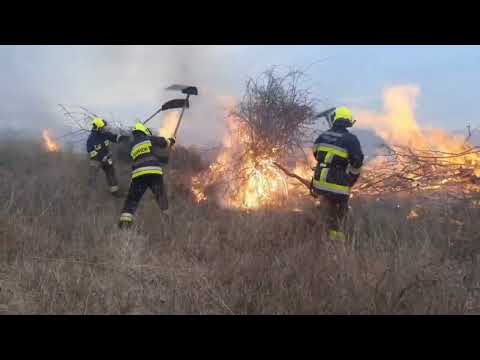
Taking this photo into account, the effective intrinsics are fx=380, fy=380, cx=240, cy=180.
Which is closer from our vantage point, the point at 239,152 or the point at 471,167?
the point at 471,167

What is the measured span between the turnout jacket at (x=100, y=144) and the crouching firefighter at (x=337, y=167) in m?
4.63

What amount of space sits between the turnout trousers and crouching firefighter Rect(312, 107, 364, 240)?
266 cm

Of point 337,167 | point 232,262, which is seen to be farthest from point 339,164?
point 232,262

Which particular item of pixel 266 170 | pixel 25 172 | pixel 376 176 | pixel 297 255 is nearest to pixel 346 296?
pixel 297 255

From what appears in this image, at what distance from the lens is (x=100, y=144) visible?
27.3 feet

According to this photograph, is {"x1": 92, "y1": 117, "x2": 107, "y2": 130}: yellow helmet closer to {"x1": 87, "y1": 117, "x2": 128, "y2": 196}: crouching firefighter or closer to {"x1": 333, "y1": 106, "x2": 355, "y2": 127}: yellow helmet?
{"x1": 87, "y1": 117, "x2": 128, "y2": 196}: crouching firefighter

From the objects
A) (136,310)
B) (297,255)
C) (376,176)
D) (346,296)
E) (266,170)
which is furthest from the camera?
(266,170)

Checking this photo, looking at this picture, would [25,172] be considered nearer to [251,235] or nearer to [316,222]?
[251,235]

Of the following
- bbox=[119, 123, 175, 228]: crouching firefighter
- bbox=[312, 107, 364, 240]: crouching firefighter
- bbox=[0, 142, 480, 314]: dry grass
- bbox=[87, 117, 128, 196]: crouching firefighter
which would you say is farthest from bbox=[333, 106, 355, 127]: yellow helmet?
bbox=[87, 117, 128, 196]: crouching firefighter

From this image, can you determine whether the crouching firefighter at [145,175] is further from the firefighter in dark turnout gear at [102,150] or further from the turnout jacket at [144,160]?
the firefighter in dark turnout gear at [102,150]

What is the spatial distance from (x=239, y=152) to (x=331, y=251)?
13.4 feet

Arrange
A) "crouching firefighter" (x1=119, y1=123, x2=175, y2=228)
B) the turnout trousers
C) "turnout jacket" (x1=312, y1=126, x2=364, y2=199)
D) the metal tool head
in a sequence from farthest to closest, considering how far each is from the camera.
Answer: the metal tool head < "crouching firefighter" (x1=119, y1=123, x2=175, y2=228) < the turnout trousers < "turnout jacket" (x1=312, y1=126, x2=364, y2=199)

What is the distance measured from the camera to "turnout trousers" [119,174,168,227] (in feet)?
20.5

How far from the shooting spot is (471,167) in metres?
5.91
